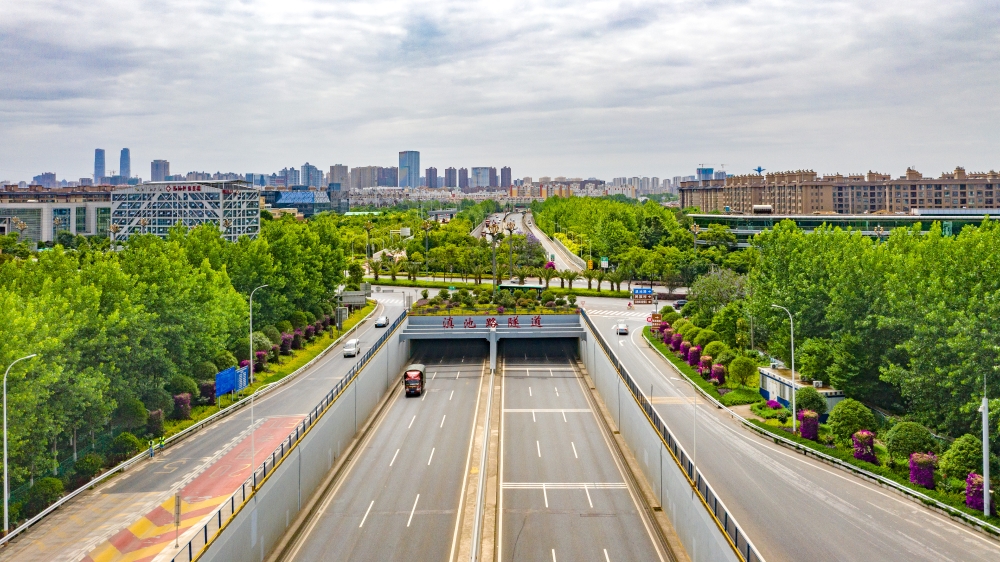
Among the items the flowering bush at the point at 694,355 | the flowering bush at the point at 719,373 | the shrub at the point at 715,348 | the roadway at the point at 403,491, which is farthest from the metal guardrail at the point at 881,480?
the roadway at the point at 403,491

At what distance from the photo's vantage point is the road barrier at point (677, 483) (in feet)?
72.4

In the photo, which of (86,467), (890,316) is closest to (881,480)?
(890,316)

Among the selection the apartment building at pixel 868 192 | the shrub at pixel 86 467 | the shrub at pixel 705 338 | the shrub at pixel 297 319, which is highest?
the apartment building at pixel 868 192

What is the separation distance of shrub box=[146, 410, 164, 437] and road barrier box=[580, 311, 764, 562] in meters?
23.2

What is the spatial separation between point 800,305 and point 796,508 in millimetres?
23367

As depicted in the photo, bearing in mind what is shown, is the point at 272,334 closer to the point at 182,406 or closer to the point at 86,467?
the point at 182,406

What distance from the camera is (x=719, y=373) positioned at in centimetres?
5081

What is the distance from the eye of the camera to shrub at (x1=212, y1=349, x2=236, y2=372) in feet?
161

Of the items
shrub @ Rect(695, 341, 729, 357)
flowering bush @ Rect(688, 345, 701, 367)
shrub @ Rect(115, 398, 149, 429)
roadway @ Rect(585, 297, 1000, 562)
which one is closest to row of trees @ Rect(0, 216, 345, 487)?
shrub @ Rect(115, 398, 149, 429)

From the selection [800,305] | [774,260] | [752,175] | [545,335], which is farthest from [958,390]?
[752,175]

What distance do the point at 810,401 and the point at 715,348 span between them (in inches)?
527

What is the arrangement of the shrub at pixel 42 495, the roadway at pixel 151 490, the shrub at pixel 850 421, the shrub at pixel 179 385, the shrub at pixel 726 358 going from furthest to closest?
the shrub at pixel 726 358, the shrub at pixel 179 385, the shrub at pixel 850 421, the shrub at pixel 42 495, the roadway at pixel 151 490

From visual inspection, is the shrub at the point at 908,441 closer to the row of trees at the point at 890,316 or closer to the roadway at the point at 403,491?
the row of trees at the point at 890,316

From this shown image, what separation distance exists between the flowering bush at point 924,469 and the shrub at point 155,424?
34371 millimetres
